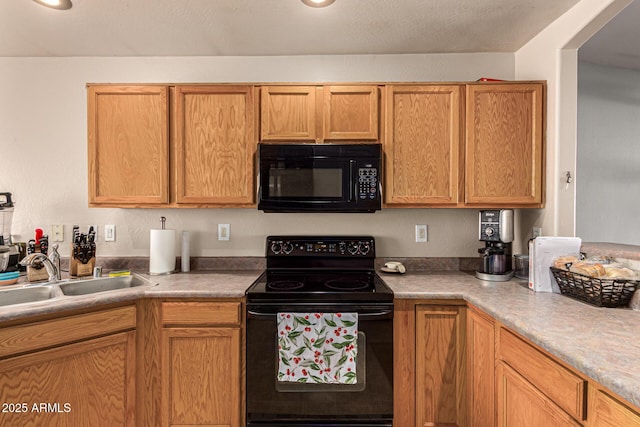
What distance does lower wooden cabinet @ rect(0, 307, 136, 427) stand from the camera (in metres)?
1.45

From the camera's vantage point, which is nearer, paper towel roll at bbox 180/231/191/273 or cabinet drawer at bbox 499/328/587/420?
cabinet drawer at bbox 499/328/587/420

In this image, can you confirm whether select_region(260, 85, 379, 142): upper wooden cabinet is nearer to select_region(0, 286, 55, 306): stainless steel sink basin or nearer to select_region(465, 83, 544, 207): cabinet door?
select_region(465, 83, 544, 207): cabinet door

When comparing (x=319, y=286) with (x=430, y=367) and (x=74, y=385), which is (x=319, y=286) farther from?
(x=74, y=385)

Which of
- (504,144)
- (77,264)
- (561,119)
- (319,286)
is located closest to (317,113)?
(319,286)

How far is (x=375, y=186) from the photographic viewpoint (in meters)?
1.97

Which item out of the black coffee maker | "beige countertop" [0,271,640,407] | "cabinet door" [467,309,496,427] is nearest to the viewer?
"beige countertop" [0,271,640,407]

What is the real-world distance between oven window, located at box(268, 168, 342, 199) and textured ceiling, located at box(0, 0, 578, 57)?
0.86 meters

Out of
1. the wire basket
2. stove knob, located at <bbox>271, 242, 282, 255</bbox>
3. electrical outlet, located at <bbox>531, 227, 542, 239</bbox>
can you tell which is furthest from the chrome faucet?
electrical outlet, located at <bbox>531, 227, 542, 239</bbox>

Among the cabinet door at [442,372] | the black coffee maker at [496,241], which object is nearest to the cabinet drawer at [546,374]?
the cabinet door at [442,372]

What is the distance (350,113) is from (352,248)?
87 cm

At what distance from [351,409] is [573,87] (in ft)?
7.09

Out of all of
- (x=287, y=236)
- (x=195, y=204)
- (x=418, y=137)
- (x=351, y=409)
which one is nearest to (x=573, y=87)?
(x=418, y=137)

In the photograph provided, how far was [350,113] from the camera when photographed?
2.04 m

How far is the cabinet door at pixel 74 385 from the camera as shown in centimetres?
145
